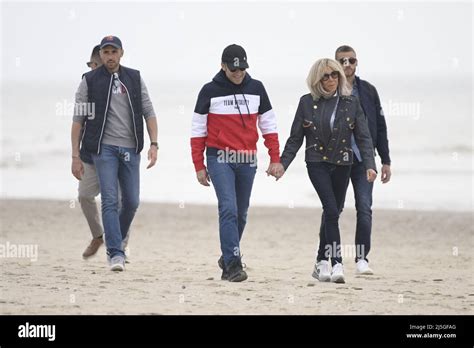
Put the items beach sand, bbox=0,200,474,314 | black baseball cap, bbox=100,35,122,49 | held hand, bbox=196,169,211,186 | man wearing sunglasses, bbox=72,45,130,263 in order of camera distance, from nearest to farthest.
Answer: beach sand, bbox=0,200,474,314
held hand, bbox=196,169,211,186
black baseball cap, bbox=100,35,122,49
man wearing sunglasses, bbox=72,45,130,263

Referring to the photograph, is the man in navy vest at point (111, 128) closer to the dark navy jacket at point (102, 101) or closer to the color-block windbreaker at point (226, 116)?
the dark navy jacket at point (102, 101)

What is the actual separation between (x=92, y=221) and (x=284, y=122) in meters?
36.7

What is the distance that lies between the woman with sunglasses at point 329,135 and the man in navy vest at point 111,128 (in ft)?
4.44

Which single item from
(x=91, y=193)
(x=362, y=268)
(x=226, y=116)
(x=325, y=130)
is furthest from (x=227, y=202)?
(x=91, y=193)

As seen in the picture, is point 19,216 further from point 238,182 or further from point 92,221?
point 238,182

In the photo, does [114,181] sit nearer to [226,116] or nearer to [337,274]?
[226,116]

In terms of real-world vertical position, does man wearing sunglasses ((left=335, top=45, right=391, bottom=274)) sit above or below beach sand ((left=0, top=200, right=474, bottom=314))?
above

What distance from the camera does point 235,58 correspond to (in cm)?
930

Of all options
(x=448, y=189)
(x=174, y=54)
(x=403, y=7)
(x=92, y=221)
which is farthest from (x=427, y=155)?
(x=403, y=7)

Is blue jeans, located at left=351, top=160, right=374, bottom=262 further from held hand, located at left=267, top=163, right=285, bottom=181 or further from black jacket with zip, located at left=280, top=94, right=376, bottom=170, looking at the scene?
held hand, located at left=267, top=163, right=285, bottom=181

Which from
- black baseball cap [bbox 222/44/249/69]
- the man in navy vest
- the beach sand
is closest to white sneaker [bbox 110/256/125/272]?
the man in navy vest

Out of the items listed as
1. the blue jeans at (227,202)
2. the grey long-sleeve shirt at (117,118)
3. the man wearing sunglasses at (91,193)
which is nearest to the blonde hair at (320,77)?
the blue jeans at (227,202)

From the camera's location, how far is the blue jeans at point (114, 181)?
9969 millimetres

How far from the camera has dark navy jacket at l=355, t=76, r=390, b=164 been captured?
10.2 meters
